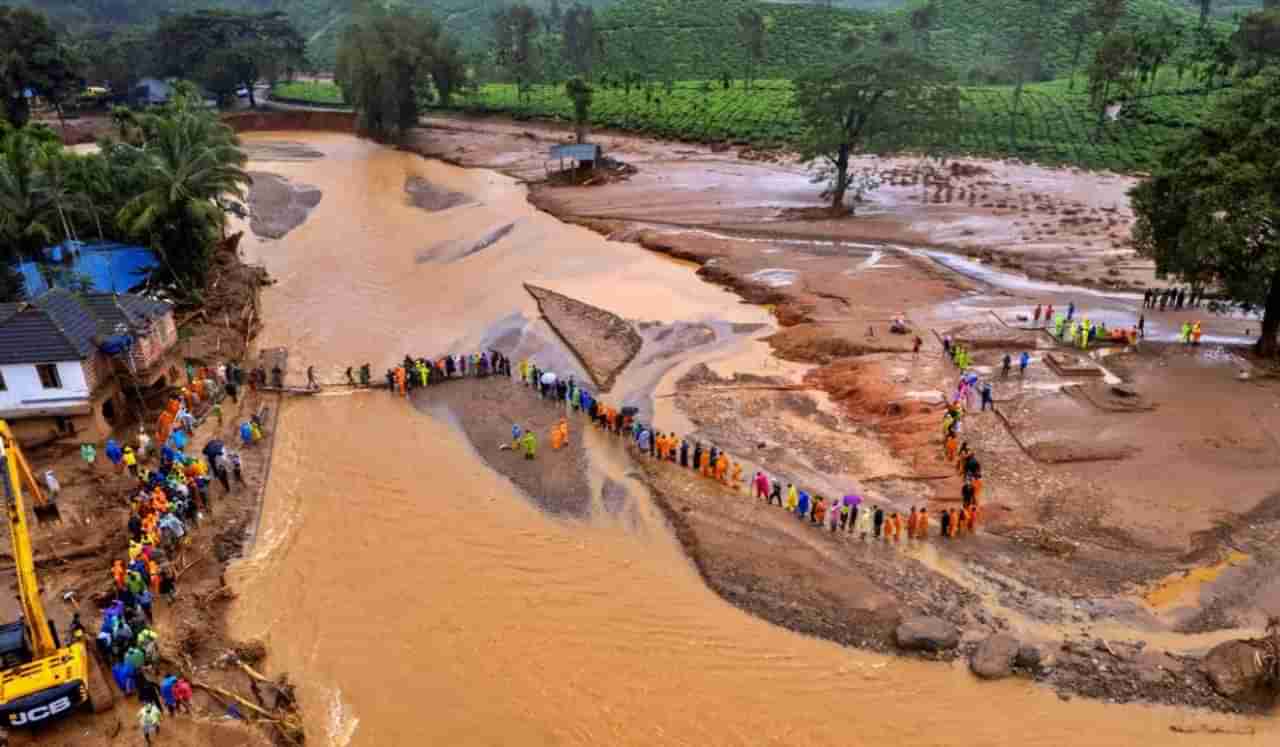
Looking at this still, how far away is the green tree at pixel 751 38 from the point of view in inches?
3583

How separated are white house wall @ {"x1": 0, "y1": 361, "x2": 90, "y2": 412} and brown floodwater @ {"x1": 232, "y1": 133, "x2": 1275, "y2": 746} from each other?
601cm

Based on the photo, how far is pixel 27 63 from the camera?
7419 cm

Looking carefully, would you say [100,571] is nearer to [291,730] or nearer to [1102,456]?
[291,730]

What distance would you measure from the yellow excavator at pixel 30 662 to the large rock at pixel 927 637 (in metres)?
16.7

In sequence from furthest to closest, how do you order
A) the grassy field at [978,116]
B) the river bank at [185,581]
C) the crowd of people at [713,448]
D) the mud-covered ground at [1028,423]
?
the grassy field at [978,116], the crowd of people at [713,448], the mud-covered ground at [1028,423], the river bank at [185,581]

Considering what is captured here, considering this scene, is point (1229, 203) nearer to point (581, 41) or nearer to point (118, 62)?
point (581, 41)

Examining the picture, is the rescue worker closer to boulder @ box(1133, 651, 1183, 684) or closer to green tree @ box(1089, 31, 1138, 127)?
boulder @ box(1133, 651, 1183, 684)

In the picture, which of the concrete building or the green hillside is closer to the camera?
the concrete building

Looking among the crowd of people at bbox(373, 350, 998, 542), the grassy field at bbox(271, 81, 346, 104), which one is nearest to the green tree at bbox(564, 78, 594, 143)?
the grassy field at bbox(271, 81, 346, 104)

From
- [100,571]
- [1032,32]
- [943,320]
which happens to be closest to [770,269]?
[943,320]

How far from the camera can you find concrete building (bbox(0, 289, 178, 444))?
2600 centimetres

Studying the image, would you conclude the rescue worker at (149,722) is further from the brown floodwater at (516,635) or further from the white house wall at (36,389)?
the white house wall at (36,389)

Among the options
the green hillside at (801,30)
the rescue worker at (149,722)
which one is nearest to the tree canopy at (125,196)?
the rescue worker at (149,722)

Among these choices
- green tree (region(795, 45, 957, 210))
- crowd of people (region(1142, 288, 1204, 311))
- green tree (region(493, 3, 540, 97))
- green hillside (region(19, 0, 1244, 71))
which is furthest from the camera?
green hillside (region(19, 0, 1244, 71))
